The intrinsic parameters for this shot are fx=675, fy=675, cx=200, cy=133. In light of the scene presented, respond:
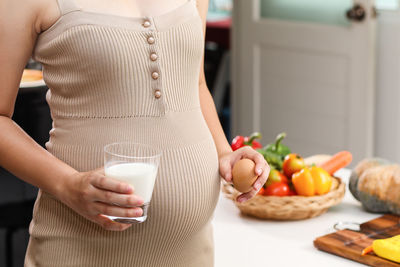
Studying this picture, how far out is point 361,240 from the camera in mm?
1687

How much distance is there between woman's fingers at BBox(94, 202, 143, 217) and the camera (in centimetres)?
103

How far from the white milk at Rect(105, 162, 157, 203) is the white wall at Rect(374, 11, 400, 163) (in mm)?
3172

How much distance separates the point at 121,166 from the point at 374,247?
78 centimetres

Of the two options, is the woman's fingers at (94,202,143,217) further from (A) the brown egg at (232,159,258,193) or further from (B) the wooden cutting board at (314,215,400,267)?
(B) the wooden cutting board at (314,215,400,267)

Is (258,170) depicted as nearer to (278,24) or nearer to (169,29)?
(169,29)

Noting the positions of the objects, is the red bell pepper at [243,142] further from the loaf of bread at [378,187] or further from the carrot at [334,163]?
the loaf of bread at [378,187]

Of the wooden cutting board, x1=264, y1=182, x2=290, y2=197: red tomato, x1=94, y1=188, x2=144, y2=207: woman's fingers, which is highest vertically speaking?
x1=94, y1=188, x2=144, y2=207: woman's fingers

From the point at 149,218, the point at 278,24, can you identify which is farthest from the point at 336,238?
the point at 278,24

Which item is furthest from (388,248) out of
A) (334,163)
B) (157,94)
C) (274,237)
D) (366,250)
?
(157,94)

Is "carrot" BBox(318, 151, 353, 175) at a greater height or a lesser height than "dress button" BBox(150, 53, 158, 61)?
lesser

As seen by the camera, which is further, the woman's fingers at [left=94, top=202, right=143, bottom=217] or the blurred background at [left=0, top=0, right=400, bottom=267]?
the blurred background at [left=0, top=0, right=400, bottom=267]

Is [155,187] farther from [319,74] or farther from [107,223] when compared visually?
[319,74]

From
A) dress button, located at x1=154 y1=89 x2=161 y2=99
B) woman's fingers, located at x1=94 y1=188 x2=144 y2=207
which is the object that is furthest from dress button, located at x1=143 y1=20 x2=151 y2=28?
woman's fingers, located at x1=94 y1=188 x2=144 y2=207

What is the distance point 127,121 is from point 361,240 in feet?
2.62
